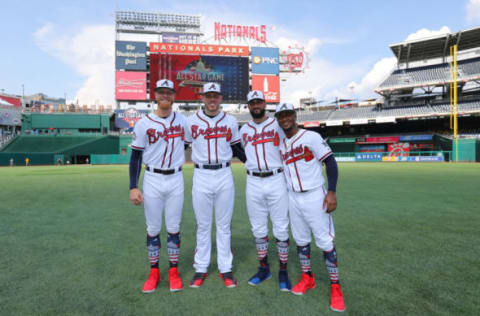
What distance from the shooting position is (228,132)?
3227 millimetres

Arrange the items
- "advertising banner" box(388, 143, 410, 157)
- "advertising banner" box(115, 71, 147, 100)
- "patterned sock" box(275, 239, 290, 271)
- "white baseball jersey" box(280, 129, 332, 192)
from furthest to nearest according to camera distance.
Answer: "advertising banner" box(115, 71, 147, 100), "advertising banner" box(388, 143, 410, 157), "patterned sock" box(275, 239, 290, 271), "white baseball jersey" box(280, 129, 332, 192)

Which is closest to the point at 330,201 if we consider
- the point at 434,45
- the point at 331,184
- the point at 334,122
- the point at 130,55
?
the point at 331,184

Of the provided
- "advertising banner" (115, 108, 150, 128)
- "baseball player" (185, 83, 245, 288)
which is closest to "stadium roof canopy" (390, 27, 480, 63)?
"advertising banner" (115, 108, 150, 128)

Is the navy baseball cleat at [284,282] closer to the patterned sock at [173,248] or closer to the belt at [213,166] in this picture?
the patterned sock at [173,248]

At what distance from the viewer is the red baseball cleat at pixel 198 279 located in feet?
9.45

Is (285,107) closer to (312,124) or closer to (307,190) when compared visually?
(307,190)

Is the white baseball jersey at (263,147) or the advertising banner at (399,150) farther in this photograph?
the advertising banner at (399,150)

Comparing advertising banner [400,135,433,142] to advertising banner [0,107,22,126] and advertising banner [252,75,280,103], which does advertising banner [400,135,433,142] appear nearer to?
advertising banner [252,75,280,103]

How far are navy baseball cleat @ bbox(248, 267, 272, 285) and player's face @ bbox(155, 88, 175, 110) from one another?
2112 millimetres

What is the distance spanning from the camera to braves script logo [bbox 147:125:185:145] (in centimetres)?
309

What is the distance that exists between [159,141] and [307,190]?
1.70m

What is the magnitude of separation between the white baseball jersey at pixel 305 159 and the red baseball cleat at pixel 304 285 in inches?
35.8

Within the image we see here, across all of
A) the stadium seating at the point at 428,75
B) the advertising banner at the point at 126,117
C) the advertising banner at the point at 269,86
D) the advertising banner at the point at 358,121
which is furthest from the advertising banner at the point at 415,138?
the advertising banner at the point at 126,117

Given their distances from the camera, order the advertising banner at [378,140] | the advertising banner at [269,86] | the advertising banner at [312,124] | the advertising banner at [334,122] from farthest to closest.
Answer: the advertising banner at [312,124]
the advertising banner at [334,122]
the advertising banner at [269,86]
the advertising banner at [378,140]
